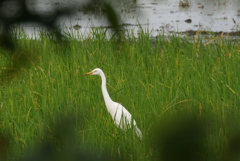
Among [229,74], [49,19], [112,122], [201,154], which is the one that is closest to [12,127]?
[112,122]

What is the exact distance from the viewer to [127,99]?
355 centimetres

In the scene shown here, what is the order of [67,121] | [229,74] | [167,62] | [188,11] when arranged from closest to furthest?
[67,121]
[229,74]
[167,62]
[188,11]

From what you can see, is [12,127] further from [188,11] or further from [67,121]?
[188,11]

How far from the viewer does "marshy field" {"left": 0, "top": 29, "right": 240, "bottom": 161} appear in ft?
2.12

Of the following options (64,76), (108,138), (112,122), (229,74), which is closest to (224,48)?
Answer: (229,74)

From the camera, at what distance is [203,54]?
16.2ft

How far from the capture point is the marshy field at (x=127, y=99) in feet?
2.12

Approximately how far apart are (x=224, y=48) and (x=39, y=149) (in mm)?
4490

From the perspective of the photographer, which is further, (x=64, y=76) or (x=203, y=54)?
(x=203, y=54)

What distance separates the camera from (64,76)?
4137 millimetres

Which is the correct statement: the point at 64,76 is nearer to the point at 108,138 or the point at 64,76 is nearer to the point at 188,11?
the point at 108,138

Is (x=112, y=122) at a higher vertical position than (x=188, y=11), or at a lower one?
lower

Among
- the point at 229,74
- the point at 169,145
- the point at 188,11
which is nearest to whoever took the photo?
the point at 169,145

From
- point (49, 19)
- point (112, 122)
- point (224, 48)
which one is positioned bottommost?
point (112, 122)
